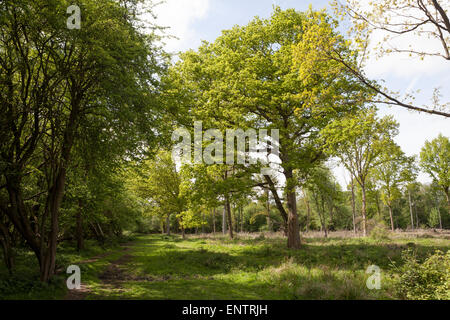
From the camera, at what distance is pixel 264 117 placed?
18.6 m

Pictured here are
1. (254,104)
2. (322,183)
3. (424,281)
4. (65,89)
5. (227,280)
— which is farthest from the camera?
(322,183)

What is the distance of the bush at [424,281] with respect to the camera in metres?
8.23

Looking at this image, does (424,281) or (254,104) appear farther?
(254,104)

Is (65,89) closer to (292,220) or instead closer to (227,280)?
(227,280)

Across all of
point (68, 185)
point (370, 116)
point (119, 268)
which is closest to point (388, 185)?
point (370, 116)

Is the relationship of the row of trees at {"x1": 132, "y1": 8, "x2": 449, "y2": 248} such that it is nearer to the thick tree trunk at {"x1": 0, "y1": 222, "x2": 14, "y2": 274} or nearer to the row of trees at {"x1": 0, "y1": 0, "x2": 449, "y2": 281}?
the row of trees at {"x1": 0, "y1": 0, "x2": 449, "y2": 281}

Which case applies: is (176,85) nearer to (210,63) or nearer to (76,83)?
(210,63)

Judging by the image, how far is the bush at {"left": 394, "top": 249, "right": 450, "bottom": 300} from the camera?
8227mm

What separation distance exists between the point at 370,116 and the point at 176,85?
11593 millimetres

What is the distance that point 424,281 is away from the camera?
8812 mm

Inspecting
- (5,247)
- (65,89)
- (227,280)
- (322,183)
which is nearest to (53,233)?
(5,247)

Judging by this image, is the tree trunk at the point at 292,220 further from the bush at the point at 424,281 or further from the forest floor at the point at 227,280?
the bush at the point at 424,281

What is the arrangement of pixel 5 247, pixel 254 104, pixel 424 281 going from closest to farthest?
pixel 424 281
pixel 5 247
pixel 254 104

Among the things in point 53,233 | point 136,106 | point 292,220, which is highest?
point 136,106
